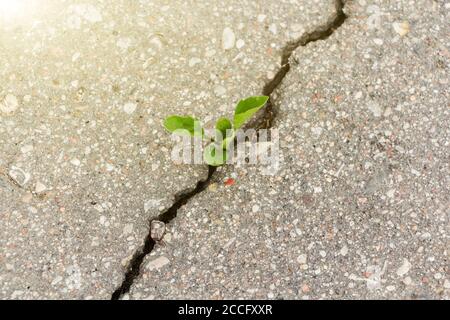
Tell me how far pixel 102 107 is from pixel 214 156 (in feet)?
1.48

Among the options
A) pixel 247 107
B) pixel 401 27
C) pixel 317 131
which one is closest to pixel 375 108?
pixel 317 131

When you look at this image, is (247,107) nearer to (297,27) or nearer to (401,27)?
(297,27)

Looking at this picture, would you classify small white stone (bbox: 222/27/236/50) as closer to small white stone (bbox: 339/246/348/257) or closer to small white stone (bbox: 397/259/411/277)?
small white stone (bbox: 339/246/348/257)

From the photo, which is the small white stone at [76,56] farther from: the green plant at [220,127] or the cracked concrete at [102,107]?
the green plant at [220,127]

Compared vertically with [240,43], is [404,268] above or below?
below

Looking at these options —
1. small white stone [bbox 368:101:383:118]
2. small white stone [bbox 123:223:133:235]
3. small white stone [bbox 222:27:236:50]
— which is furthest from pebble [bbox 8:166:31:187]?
small white stone [bbox 368:101:383:118]

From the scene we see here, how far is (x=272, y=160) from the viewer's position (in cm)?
227

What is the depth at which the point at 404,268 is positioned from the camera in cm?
212

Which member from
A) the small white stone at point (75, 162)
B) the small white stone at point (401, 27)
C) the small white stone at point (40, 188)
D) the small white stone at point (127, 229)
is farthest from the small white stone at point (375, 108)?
the small white stone at point (40, 188)

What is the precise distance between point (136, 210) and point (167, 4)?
81cm

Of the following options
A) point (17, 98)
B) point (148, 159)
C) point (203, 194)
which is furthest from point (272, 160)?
point (17, 98)

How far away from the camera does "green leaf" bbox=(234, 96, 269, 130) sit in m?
2.17
